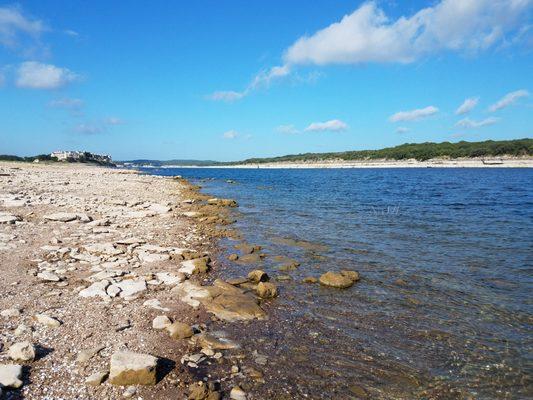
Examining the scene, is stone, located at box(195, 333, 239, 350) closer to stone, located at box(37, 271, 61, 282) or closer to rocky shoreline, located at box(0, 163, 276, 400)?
rocky shoreline, located at box(0, 163, 276, 400)

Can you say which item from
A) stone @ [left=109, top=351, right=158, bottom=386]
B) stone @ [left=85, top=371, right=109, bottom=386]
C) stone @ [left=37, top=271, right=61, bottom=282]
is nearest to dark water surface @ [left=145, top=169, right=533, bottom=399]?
stone @ [left=109, top=351, right=158, bottom=386]

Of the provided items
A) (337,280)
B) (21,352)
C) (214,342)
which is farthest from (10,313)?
(337,280)

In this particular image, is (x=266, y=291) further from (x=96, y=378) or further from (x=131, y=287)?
(x=96, y=378)

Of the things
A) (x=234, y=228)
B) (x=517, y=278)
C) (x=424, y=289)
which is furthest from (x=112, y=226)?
(x=517, y=278)

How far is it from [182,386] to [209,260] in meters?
6.54

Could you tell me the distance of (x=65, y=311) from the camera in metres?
6.94

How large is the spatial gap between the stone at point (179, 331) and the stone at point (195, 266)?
3.46 metres

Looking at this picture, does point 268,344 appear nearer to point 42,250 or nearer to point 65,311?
point 65,311

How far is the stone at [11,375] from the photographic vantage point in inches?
178

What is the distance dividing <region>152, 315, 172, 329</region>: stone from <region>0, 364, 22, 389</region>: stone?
2.30 metres

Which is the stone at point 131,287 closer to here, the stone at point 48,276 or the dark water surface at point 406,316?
the stone at point 48,276

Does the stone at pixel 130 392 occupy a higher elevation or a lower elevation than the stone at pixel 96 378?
lower

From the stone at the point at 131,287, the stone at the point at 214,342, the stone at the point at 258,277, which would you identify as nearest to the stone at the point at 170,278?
Answer: the stone at the point at 131,287

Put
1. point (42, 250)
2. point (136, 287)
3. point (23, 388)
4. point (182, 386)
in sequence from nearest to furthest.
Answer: point (23, 388)
point (182, 386)
point (136, 287)
point (42, 250)
